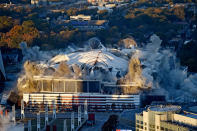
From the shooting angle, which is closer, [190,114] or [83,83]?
[190,114]

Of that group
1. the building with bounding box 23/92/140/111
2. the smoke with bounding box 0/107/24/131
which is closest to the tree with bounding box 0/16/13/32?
the building with bounding box 23/92/140/111

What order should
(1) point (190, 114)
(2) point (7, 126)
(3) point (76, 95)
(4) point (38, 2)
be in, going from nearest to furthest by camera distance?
1. (1) point (190, 114)
2. (2) point (7, 126)
3. (3) point (76, 95)
4. (4) point (38, 2)

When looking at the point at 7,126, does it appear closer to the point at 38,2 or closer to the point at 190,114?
the point at 190,114

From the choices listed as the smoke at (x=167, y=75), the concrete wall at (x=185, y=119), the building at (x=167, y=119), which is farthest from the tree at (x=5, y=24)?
the concrete wall at (x=185, y=119)

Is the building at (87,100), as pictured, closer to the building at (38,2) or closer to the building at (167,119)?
the building at (167,119)

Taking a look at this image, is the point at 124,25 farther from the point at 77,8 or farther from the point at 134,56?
the point at 134,56

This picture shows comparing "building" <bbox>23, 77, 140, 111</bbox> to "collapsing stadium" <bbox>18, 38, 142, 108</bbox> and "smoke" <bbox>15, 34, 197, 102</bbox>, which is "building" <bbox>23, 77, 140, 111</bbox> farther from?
"smoke" <bbox>15, 34, 197, 102</bbox>

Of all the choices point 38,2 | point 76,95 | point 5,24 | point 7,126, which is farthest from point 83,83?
point 38,2

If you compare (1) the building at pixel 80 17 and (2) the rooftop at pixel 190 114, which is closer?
(2) the rooftop at pixel 190 114

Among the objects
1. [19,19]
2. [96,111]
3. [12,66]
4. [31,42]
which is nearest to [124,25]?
[19,19]
